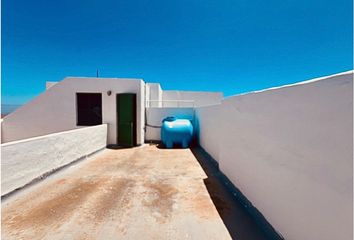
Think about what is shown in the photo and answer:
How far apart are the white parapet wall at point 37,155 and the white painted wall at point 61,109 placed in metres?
2.12

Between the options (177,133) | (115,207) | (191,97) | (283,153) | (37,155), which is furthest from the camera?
(191,97)

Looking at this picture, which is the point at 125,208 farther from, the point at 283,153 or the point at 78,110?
the point at 78,110

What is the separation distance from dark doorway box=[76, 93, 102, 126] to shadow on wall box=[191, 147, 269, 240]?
229 inches

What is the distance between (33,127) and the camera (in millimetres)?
7285

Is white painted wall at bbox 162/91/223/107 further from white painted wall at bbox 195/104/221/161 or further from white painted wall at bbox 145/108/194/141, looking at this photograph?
white painted wall at bbox 195/104/221/161

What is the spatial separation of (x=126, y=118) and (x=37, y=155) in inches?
155

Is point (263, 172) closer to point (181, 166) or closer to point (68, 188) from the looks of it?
point (181, 166)

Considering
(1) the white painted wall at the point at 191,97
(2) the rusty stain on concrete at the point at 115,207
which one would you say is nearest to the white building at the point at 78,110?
(2) the rusty stain on concrete at the point at 115,207

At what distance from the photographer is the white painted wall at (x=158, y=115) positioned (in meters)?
8.34

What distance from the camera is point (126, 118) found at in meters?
7.27

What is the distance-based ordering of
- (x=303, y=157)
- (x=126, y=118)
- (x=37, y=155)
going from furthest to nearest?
(x=126, y=118) < (x=37, y=155) < (x=303, y=157)

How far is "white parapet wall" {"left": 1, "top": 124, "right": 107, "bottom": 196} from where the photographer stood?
9.36 feet

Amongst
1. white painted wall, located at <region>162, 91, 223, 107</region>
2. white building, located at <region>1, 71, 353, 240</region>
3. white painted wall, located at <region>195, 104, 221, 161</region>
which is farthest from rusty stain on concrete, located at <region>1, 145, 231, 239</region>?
white painted wall, located at <region>162, 91, 223, 107</region>

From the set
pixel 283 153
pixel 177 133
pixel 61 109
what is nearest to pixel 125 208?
pixel 283 153
